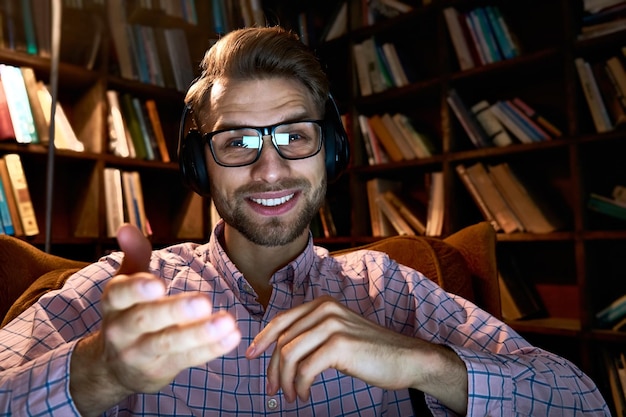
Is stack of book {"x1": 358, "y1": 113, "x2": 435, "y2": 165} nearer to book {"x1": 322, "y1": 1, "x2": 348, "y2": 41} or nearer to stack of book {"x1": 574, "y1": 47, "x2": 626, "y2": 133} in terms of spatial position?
book {"x1": 322, "y1": 1, "x2": 348, "y2": 41}

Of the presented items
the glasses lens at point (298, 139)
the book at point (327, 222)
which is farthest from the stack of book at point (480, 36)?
the glasses lens at point (298, 139)

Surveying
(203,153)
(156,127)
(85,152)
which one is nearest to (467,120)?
(203,153)

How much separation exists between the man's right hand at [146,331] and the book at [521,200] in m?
1.74

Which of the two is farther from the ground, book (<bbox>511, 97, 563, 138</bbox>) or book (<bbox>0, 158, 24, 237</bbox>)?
book (<bbox>511, 97, 563, 138</bbox>)

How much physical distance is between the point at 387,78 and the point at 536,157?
2.59ft

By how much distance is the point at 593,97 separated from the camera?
1768mm

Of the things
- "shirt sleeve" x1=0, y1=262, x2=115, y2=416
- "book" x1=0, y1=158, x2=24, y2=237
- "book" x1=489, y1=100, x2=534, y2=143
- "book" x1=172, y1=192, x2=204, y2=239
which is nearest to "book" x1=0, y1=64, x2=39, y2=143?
"book" x1=0, y1=158, x2=24, y2=237

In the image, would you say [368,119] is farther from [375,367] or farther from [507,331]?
[375,367]

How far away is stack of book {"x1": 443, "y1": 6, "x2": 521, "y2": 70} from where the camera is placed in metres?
1.98

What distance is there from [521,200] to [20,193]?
1.97m

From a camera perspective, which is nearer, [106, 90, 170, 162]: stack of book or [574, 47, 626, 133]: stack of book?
[574, 47, 626, 133]: stack of book

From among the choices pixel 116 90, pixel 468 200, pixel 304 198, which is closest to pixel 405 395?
pixel 304 198

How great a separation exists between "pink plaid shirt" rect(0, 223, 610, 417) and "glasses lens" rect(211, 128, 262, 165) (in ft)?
0.63

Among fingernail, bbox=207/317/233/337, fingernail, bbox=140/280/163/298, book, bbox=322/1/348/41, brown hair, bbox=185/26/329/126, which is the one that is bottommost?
fingernail, bbox=207/317/233/337
